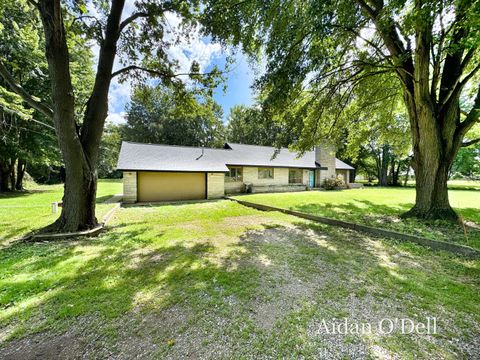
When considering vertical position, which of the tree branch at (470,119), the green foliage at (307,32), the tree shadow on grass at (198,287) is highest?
the green foliage at (307,32)

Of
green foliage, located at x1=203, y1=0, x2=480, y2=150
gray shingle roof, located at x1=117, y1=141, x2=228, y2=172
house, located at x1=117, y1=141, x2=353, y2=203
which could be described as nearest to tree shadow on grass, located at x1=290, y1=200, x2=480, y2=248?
green foliage, located at x1=203, y1=0, x2=480, y2=150

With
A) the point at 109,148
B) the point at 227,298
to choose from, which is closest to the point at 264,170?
the point at 227,298

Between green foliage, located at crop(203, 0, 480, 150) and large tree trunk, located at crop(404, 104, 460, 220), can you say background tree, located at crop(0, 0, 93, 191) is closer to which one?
green foliage, located at crop(203, 0, 480, 150)

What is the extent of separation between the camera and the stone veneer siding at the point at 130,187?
40.0 feet

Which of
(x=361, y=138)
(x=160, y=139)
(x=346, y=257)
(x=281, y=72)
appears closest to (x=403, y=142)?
(x=361, y=138)

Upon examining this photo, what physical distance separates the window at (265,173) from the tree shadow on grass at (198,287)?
13.1 m

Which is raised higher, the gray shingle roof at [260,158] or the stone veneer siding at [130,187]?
the gray shingle roof at [260,158]

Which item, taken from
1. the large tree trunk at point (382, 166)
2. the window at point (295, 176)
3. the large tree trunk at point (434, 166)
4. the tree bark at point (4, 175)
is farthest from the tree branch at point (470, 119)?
the tree bark at point (4, 175)

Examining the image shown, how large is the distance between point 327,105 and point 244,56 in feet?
14.0

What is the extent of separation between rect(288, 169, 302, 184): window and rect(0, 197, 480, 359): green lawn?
50.3ft

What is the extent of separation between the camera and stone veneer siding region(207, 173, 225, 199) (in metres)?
14.6

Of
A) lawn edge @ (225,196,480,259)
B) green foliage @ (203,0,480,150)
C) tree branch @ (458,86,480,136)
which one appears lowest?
lawn edge @ (225,196,480,259)

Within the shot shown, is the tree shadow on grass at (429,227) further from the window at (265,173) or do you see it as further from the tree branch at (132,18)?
the window at (265,173)

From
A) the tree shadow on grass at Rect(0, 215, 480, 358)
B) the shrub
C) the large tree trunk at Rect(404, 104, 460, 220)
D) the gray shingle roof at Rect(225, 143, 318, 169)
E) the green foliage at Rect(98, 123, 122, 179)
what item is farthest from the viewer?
the green foliage at Rect(98, 123, 122, 179)
